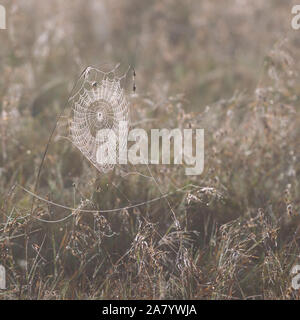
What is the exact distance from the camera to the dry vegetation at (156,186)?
204 centimetres

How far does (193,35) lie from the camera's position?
187 inches

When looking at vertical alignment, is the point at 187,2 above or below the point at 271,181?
above

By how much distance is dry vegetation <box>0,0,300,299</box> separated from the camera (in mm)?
2045

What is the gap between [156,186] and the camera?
2.53m

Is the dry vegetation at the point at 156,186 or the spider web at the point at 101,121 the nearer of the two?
the dry vegetation at the point at 156,186

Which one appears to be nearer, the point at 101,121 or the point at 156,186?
the point at 101,121

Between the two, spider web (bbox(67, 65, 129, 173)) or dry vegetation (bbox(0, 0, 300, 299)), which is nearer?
dry vegetation (bbox(0, 0, 300, 299))

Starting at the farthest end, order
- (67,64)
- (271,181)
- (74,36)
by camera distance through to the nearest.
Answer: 1. (74,36)
2. (67,64)
3. (271,181)

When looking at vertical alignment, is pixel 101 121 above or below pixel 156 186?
above
